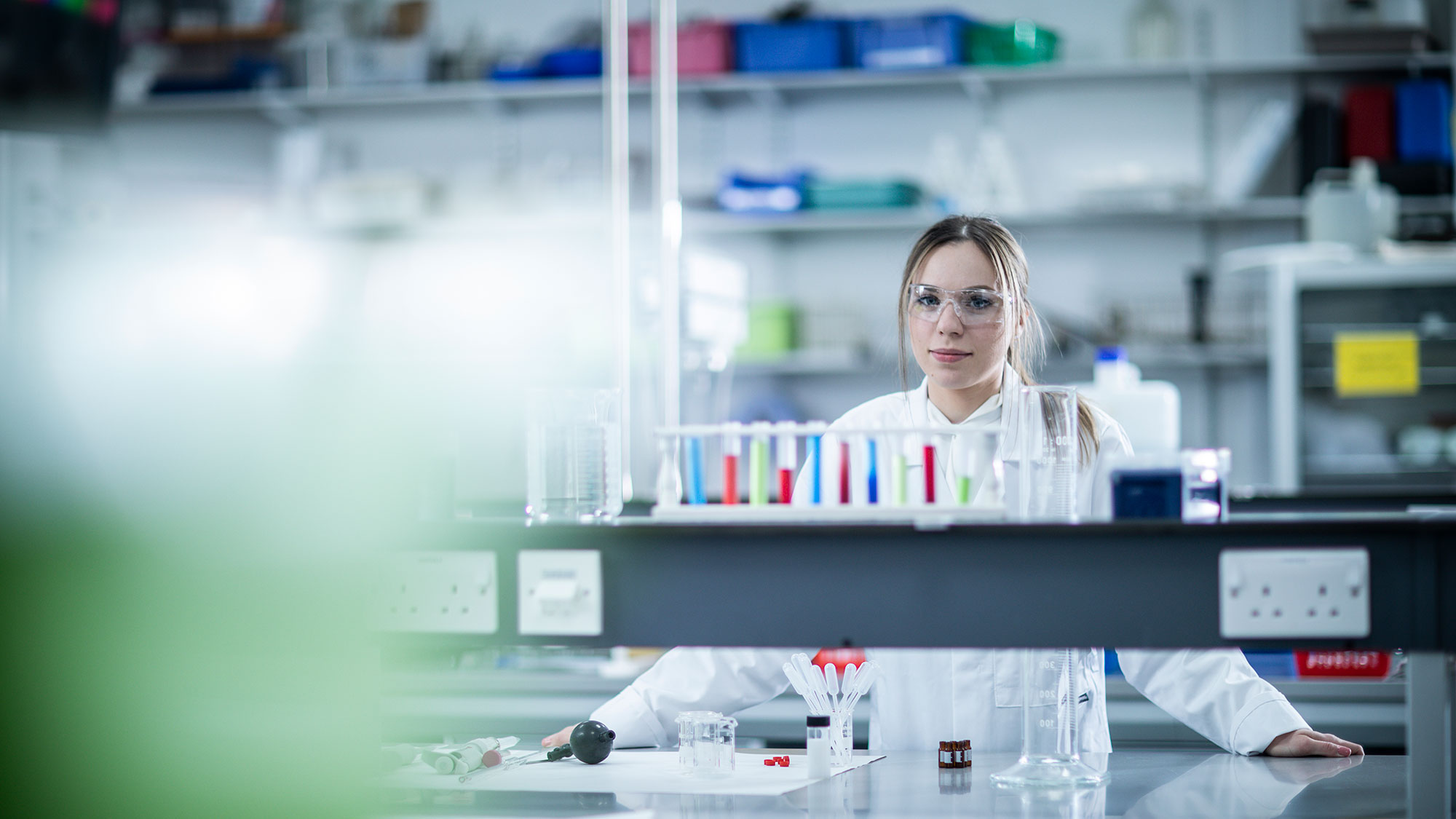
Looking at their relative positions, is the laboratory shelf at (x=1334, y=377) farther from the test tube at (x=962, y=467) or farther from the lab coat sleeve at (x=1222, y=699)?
the test tube at (x=962, y=467)

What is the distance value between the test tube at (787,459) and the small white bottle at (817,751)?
26cm

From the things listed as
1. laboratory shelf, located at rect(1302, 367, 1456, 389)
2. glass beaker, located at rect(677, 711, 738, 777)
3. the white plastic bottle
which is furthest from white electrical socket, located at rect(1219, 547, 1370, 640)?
laboratory shelf, located at rect(1302, 367, 1456, 389)

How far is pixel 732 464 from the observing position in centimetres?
137

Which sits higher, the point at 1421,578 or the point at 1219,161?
the point at 1219,161

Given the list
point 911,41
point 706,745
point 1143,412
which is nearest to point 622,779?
point 706,745

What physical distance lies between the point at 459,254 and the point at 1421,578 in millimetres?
4322

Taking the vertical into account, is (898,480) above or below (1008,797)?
above

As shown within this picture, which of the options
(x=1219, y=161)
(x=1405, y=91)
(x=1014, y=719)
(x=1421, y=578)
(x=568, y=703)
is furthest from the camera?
(x=1219, y=161)

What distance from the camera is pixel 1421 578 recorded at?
3.94 ft

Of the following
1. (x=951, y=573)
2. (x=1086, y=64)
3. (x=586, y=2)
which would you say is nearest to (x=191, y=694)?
Answer: (x=951, y=573)

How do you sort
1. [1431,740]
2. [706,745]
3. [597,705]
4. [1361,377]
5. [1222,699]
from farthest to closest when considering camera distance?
[1361,377]
[597,705]
[1222,699]
[706,745]
[1431,740]

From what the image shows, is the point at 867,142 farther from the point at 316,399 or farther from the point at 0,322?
the point at 316,399

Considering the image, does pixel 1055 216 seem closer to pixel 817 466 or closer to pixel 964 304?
pixel 964 304

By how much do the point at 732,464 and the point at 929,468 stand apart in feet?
0.64
